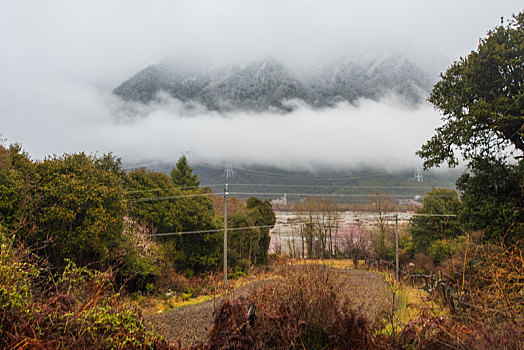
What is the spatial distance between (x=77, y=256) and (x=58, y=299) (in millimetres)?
10512

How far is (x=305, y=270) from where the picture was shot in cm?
515

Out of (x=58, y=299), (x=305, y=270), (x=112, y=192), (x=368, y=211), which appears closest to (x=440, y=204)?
(x=368, y=211)

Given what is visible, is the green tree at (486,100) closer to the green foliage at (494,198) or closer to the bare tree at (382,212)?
the green foliage at (494,198)

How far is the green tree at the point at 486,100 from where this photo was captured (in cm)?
1186

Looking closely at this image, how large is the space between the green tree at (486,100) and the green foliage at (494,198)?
627mm

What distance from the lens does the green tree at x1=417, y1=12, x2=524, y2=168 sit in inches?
467

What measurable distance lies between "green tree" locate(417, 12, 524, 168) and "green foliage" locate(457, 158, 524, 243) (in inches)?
24.7

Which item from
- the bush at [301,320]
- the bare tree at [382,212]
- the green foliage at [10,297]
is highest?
the green foliage at [10,297]

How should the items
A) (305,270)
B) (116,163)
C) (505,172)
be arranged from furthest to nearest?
(116,163), (505,172), (305,270)

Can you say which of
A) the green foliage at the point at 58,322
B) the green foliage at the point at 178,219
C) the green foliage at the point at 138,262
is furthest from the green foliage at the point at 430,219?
the green foliage at the point at 58,322

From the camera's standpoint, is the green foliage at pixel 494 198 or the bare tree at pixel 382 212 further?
the bare tree at pixel 382 212

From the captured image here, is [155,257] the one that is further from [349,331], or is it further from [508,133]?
[508,133]

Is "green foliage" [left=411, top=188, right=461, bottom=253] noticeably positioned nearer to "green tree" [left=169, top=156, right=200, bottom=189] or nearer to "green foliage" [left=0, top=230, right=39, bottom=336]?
"green foliage" [left=0, top=230, right=39, bottom=336]

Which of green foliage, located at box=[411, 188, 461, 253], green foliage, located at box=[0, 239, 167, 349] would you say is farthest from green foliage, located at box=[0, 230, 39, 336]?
green foliage, located at box=[411, 188, 461, 253]
